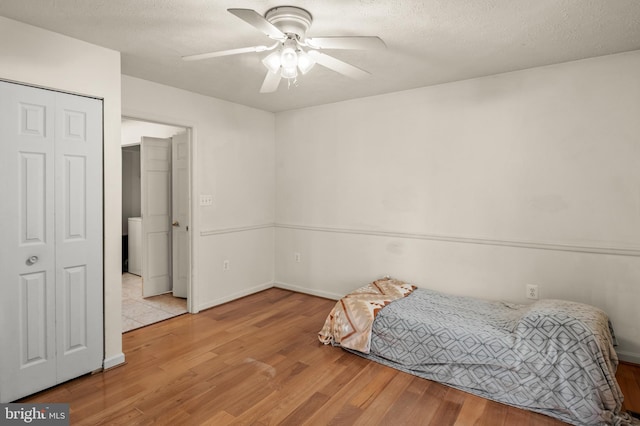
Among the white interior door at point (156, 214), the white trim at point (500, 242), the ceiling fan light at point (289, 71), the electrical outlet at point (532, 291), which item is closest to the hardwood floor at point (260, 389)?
the electrical outlet at point (532, 291)

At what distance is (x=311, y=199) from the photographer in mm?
4391

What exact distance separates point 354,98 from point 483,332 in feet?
8.92

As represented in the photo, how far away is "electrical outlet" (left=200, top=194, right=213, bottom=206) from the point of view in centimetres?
379

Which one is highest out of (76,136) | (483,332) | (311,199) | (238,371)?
(76,136)

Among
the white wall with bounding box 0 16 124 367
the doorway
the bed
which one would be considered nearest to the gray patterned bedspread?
the bed

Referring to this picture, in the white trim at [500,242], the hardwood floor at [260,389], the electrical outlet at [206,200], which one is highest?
the electrical outlet at [206,200]

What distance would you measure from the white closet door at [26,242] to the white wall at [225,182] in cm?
96

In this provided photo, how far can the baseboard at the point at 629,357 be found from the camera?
8.61 ft

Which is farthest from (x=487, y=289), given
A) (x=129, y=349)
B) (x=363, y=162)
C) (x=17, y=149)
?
(x=17, y=149)

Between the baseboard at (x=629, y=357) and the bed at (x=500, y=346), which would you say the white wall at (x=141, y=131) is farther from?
the baseboard at (x=629, y=357)

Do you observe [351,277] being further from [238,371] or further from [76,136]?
[76,136]

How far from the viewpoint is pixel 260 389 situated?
2346 mm

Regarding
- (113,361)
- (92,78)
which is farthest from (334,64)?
(113,361)

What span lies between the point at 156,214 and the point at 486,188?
3.84 m
